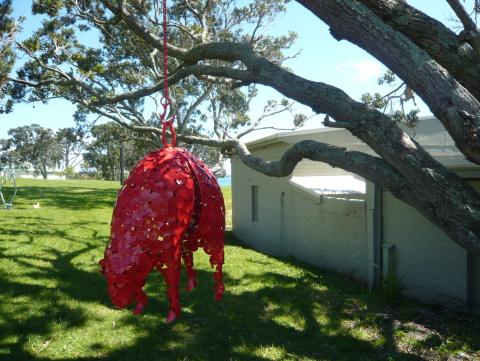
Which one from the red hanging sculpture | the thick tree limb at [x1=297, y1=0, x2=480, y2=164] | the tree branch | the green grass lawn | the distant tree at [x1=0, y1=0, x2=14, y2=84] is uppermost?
the distant tree at [x1=0, y1=0, x2=14, y2=84]

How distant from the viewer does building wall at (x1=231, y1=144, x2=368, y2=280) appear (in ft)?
32.0

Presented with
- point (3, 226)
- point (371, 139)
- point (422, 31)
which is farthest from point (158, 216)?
point (3, 226)

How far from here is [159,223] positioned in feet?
7.39

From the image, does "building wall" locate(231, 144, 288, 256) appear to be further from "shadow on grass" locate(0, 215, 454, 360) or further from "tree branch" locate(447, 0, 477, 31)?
"tree branch" locate(447, 0, 477, 31)

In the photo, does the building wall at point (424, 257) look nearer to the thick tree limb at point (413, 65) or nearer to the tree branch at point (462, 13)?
the tree branch at point (462, 13)

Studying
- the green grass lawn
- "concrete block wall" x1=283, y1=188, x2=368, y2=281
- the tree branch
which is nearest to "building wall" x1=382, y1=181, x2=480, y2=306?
the green grass lawn

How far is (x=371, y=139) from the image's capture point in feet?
12.8

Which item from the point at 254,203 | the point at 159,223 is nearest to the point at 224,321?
the point at 159,223

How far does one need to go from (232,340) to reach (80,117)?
2032 centimetres

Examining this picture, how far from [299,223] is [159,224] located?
32.7 ft

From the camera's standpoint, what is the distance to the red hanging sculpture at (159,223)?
2.10 m

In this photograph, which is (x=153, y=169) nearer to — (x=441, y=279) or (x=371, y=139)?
(x=371, y=139)

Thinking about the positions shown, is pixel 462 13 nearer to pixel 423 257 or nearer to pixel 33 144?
pixel 423 257

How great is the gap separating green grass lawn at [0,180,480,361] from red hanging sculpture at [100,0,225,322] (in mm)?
2935
